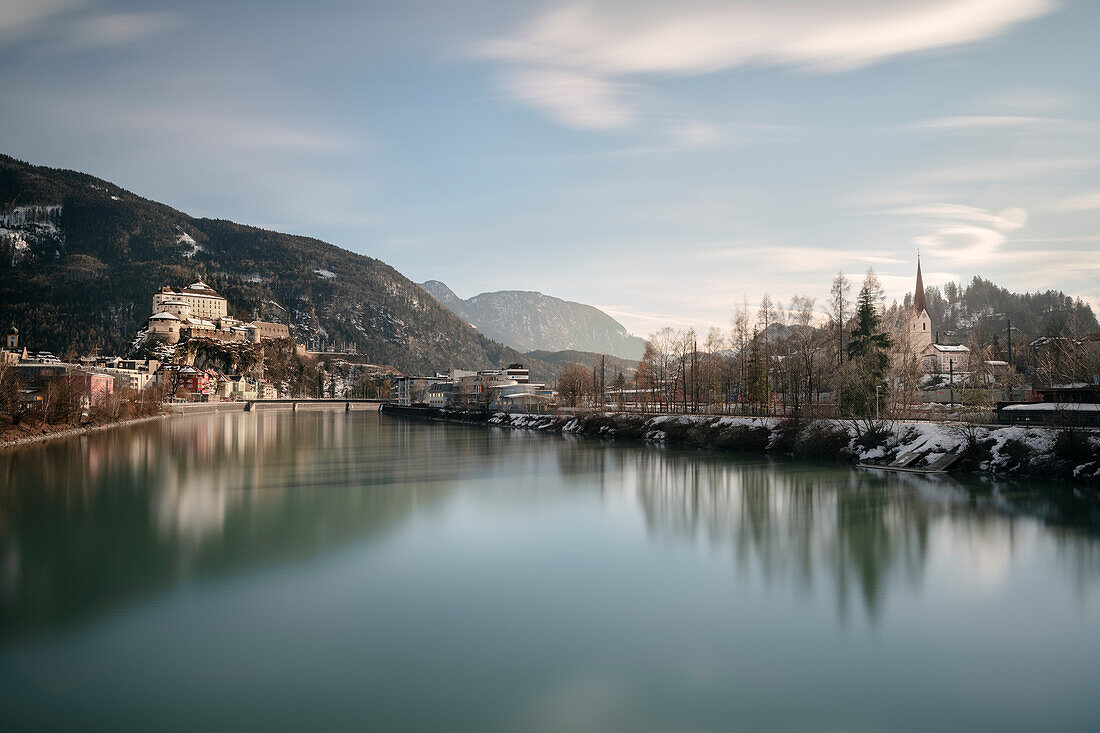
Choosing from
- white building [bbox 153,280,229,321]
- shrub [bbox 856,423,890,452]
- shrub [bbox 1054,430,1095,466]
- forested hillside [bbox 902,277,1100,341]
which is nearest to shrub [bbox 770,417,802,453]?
shrub [bbox 856,423,890,452]

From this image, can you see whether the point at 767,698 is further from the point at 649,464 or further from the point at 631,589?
the point at 649,464

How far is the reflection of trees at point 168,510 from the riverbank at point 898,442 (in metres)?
13.8

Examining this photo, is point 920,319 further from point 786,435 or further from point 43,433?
point 43,433

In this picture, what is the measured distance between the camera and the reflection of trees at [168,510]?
12.2 metres

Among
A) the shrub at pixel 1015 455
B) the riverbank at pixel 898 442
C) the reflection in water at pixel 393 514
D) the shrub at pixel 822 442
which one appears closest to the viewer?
the reflection in water at pixel 393 514

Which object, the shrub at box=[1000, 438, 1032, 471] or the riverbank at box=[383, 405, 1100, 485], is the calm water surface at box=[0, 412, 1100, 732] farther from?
the riverbank at box=[383, 405, 1100, 485]

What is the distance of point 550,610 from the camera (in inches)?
441

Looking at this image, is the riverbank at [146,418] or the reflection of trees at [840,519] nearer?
the reflection of trees at [840,519]

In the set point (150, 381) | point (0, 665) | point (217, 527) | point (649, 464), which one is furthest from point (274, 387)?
point (0, 665)

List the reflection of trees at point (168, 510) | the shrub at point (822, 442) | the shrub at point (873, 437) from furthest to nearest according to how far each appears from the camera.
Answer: the shrub at point (822, 442), the shrub at point (873, 437), the reflection of trees at point (168, 510)

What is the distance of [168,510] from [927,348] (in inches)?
3006

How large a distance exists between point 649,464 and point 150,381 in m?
98.2

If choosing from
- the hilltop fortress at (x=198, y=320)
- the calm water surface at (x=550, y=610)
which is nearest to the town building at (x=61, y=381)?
the calm water surface at (x=550, y=610)

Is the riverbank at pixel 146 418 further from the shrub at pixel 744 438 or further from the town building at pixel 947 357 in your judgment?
the town building at pixel 947 357
